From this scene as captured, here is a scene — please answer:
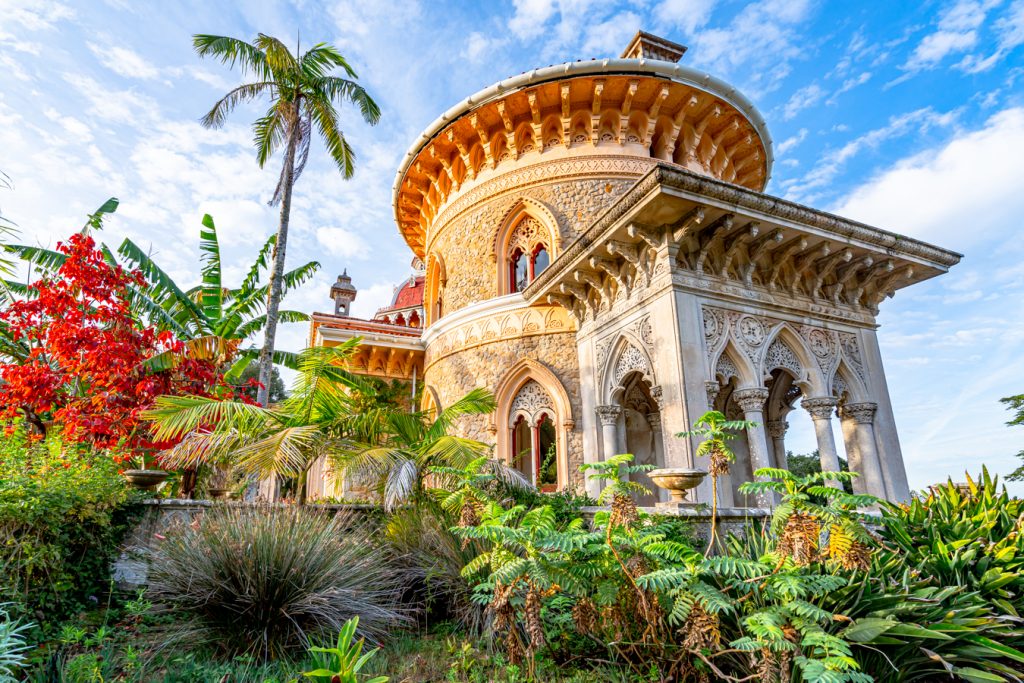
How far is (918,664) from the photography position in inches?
136

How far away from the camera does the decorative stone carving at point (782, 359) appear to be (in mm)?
8234

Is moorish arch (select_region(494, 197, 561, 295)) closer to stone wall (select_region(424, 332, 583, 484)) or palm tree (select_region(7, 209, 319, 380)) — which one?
stone wall (select_region(424, 332, 583, 484))

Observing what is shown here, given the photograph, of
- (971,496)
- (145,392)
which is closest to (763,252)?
(971,496)

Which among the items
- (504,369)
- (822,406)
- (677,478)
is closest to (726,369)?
(822,406)

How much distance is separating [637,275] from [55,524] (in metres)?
7.41

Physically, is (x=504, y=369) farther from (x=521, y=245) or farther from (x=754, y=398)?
(x=754, y=398)

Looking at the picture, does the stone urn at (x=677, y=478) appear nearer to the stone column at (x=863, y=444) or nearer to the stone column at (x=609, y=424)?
the stone column at (x=609, y=424)

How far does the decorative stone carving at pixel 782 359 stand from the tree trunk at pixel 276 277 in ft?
28.4

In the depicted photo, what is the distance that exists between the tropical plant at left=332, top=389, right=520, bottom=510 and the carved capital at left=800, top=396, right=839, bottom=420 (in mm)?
4724

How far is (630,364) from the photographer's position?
27.8 ft

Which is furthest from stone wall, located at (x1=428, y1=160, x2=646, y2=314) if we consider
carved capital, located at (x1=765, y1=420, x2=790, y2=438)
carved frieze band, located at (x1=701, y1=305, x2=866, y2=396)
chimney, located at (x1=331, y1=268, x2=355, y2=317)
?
chimney, located at (x1=331, y1=268, x2=355, y2=317)

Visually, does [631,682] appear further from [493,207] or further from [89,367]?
[493,207]

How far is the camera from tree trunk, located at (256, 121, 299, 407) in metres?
10.4

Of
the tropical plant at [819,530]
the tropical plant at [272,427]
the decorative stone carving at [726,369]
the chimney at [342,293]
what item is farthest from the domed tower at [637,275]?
the chimney at [342,293]
